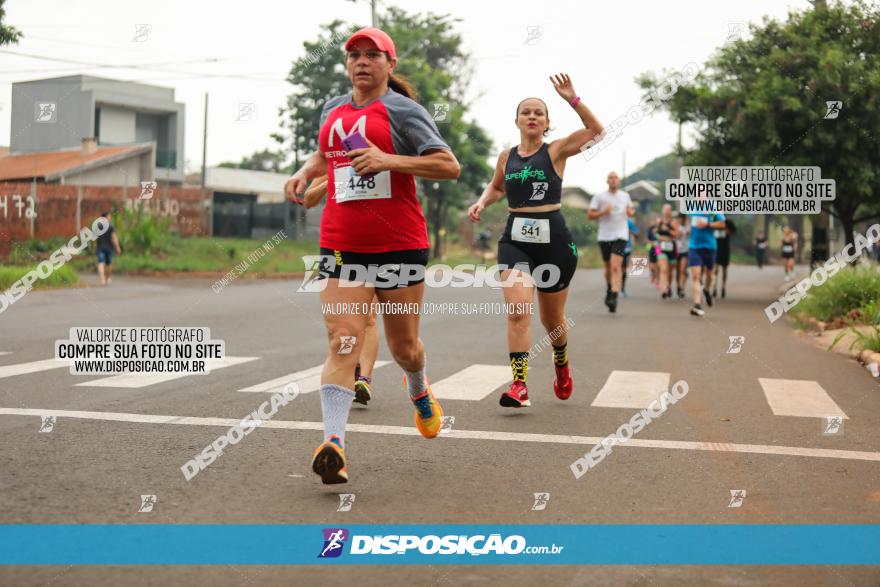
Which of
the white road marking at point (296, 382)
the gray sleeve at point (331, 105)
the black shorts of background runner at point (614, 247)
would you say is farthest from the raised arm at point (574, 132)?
the black shorts of background runner at point (614, 247)

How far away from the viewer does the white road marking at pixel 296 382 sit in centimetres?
789

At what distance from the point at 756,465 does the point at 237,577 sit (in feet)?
9.88

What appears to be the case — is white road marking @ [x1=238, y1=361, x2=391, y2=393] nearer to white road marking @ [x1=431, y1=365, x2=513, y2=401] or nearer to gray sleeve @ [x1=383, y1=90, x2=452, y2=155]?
white road marking @ [x1=431, y1=365, x2=513, y2=401]

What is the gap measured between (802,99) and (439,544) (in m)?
17.0

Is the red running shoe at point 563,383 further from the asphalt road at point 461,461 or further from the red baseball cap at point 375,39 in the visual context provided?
the red baseball cap at point 375,39

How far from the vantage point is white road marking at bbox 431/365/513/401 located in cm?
780

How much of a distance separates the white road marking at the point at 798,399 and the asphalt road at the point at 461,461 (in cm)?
5

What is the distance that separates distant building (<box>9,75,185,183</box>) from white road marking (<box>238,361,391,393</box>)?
26697 mm

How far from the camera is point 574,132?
720 centimetres

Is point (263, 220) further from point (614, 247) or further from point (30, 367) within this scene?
point (30, 367)

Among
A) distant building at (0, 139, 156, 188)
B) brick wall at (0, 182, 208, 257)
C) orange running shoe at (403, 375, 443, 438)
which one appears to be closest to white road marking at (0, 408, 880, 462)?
orange running shoe at (403, 375, 443, 438)

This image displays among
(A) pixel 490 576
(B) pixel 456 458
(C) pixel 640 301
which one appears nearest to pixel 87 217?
(C) pixel 640 301

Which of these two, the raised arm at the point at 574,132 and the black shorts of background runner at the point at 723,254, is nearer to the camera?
the raised arm at the point at 574,132

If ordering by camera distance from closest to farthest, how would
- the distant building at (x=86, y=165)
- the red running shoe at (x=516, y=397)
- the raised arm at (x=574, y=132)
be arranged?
the raised arm at (x=574, y=132) < the red running shoe at (x=516, y=397) < the distant building at (x=86, y=165)
